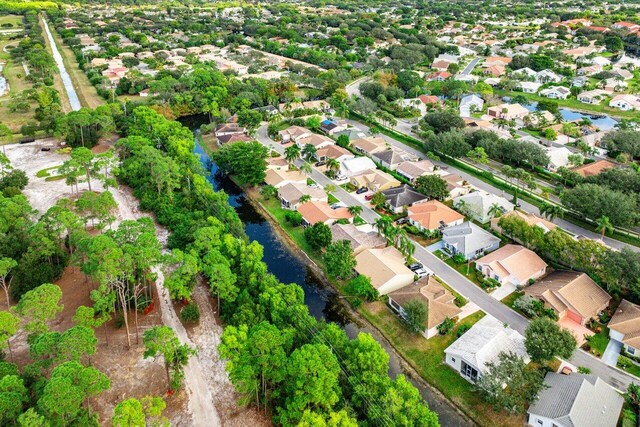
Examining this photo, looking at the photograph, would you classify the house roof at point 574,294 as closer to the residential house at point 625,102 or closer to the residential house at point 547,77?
the residential house at point 625,102

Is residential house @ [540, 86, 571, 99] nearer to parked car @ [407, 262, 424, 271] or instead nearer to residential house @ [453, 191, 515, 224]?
residential house @ [453, 191, 515, 224]

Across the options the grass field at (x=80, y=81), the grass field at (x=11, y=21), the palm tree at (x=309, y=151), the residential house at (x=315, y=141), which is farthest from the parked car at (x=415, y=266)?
the grass field at (x=11, y=21)

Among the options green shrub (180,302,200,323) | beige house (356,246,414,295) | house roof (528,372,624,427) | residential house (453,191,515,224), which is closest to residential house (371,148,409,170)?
residential house (453,191,515,224)

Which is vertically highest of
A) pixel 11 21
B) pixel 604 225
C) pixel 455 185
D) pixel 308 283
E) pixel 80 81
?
pixel 11 21

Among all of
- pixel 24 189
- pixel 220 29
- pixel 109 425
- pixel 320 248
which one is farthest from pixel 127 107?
pixel 220 29

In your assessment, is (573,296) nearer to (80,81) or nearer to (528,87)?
(528,87)

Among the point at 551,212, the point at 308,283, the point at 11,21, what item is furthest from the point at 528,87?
the point at 11,21
